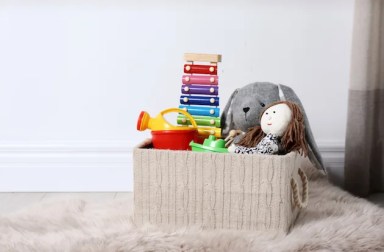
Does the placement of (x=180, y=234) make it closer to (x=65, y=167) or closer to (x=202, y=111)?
(x=202, y=111)

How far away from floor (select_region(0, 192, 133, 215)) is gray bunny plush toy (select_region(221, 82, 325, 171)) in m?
0.39

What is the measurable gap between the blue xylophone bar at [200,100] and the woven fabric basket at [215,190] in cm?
18

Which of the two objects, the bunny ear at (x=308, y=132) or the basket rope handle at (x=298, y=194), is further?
the bunny ear at (x=308, y=132)

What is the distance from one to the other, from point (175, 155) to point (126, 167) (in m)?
0.64

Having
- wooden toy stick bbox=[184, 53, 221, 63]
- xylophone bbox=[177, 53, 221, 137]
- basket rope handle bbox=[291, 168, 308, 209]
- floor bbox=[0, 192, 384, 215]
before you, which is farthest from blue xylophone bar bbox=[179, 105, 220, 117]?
floor bbox=[0, 192, 384, 215]

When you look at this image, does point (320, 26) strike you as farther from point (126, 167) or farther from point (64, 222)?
point (64, 222)

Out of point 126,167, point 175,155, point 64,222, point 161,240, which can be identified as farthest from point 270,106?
point 126,167

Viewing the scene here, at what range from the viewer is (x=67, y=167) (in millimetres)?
1850

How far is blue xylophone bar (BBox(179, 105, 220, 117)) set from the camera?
4.49 ft

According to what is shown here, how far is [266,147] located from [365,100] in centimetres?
53

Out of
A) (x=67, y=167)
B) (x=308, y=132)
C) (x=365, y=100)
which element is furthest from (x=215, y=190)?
(x=67, y=167)

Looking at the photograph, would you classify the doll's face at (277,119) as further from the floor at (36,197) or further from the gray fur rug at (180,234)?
the floor at (36,197)

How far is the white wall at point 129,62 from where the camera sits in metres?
1.80

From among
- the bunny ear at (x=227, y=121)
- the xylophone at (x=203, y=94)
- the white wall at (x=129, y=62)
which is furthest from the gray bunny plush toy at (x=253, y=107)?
the white wall at (x=129, y=62)
